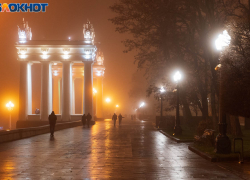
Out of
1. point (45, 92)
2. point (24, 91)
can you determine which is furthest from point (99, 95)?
point (24, 91)

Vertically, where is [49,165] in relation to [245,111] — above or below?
below

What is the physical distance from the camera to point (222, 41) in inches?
563

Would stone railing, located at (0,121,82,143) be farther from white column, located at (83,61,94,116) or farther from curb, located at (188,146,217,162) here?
white column, located at (83,61,94,116)

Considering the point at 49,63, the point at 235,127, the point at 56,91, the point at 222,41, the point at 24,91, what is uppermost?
the point at 49,63

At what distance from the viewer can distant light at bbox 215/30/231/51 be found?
1419 cm

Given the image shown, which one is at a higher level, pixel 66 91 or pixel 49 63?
pixel 49 63

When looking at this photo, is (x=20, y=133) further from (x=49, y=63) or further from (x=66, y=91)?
(x=49, y=63)

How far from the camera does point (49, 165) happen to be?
11.1 metres

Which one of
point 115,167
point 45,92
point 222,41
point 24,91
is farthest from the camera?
point 45,92

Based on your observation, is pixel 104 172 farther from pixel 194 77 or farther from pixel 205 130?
pixel 194 77

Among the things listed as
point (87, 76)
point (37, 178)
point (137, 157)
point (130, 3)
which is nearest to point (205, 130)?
point (137, 157)

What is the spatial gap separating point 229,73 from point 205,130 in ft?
12.4

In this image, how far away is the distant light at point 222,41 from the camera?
559 inches

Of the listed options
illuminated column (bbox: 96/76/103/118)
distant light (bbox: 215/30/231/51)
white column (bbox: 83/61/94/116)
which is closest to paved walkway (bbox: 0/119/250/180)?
distant light (bbox: 215/30/231/51)
